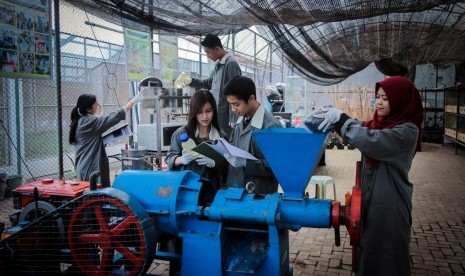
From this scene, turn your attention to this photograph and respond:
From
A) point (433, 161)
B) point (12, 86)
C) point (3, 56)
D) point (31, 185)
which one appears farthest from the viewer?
point (433, 161)

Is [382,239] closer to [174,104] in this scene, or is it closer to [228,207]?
[228,207]

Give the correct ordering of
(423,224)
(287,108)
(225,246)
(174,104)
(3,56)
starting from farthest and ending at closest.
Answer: (287,108) → (174,104) → (423,224) → (3,56) → (225,246)

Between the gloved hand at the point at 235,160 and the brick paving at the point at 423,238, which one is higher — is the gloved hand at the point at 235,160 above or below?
above

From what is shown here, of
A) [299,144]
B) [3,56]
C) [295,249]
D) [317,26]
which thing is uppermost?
[317,26]

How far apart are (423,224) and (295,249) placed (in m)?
1.83

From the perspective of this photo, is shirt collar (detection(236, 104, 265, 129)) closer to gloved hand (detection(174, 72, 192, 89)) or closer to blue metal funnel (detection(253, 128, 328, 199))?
blue metal funnel (detection(253, 128, 328, 199))

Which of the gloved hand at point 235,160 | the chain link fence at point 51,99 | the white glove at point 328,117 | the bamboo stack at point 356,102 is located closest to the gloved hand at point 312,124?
the white glove at point 328,117

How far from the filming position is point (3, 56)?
3.36 meters

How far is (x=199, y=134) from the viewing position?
2740 millimetres

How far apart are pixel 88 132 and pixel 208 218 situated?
199cm

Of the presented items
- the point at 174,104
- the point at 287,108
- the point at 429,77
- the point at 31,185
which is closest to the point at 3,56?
the point at 31,185

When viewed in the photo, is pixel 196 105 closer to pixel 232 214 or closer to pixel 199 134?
pixel 199 134

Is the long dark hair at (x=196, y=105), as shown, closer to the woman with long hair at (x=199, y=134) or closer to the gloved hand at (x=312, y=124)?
the woman with long hair at (x=199, y=134)

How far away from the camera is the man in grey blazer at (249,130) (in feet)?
8.28
